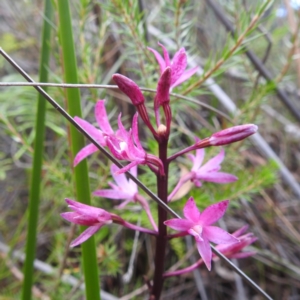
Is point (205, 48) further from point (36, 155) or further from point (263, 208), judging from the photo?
point (36, 155)

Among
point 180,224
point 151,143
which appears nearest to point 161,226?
point 180,224

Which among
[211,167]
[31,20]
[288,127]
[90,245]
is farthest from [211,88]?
[31,20]

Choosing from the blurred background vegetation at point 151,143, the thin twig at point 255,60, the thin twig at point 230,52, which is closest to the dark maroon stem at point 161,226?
the blurred background vegetation at point 151,143

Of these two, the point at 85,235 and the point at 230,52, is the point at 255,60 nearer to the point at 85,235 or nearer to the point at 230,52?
the point at 230,52

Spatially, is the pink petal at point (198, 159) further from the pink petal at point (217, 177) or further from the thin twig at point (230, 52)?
the thin twig at point (230, 52)

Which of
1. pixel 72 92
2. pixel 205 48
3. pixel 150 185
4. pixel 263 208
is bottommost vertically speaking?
pixel 263 208

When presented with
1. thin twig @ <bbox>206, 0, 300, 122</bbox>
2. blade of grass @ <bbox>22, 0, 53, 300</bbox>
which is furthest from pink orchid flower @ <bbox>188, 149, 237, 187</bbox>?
thin twig @ <bbox>206, 0, 300, 122</bbox>

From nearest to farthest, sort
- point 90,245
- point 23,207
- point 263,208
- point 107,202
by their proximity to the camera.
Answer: point 90,245 < point 107,202 < point 263,208 < point 23,207
